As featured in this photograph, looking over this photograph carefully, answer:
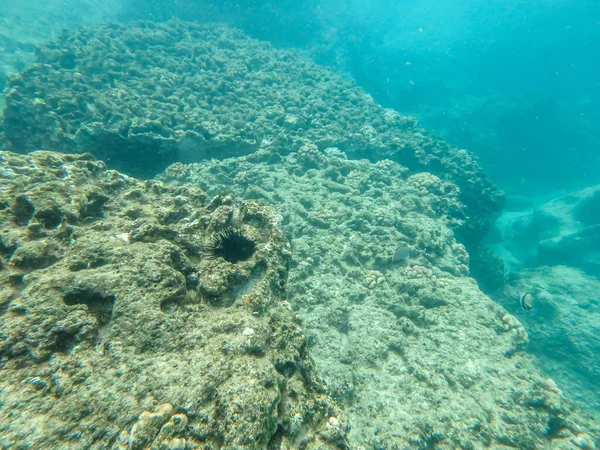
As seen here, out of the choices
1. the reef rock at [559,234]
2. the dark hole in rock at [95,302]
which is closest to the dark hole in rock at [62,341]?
the dark hole in rock at [95,302]

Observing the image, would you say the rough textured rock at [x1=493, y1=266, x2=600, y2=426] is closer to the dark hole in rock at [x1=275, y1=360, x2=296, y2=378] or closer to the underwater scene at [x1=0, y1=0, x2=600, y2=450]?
the underwater scene at [x1=0, y1=0, x2=600, y2=450]

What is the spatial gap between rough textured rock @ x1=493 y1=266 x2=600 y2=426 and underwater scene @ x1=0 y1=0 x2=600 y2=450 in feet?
0.23

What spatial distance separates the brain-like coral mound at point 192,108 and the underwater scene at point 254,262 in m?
0.11

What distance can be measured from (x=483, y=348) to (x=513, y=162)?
2679 centimetres

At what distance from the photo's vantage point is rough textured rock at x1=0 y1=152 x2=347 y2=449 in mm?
1892

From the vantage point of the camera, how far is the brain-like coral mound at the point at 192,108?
9.55m

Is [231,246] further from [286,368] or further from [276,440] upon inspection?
[276,440]

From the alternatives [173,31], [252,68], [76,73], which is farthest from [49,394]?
[173,31]

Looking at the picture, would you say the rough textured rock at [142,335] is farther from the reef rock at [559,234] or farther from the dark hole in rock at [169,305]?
the reef rock at [559,234]

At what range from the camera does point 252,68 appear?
1733cm

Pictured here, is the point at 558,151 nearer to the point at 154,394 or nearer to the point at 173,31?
the point at 173,31

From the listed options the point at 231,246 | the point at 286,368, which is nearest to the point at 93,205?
the point at 231,246

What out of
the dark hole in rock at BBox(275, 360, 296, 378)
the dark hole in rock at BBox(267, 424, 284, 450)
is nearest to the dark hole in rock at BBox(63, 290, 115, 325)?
the dark hole in rock at BBox(275, 360, 296, 378)

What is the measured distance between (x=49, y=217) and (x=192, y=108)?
1026cm
